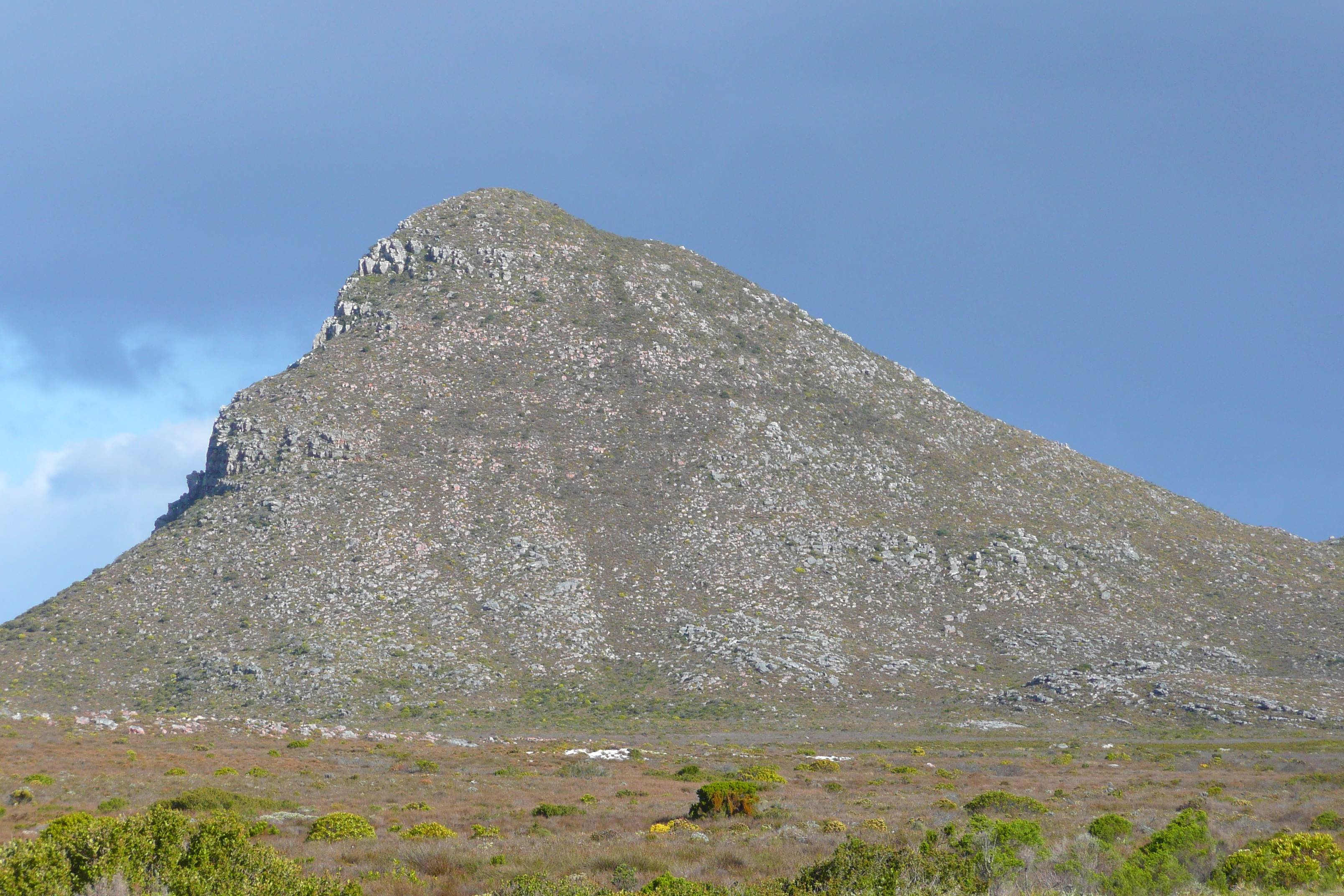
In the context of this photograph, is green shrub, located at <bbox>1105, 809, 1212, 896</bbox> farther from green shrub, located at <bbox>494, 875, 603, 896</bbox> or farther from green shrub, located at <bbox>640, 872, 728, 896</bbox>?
green shrub, located at <bbox>494, 875, 603, 896</bbox>

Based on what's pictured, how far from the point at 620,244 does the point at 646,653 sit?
72.2 metres

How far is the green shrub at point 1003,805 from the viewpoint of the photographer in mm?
29719

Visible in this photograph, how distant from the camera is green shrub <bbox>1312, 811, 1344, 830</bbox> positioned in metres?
25.8

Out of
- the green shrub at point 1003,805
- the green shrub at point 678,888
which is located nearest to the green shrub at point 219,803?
the green shrub at point 678,888

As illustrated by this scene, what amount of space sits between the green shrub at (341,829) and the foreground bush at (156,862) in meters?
10.8

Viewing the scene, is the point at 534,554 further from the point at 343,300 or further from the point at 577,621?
the point at 343,300

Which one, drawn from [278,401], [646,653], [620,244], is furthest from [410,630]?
[620,244]

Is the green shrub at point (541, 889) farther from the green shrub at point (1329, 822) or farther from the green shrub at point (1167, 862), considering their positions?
the green shrub at point (1329, 822)

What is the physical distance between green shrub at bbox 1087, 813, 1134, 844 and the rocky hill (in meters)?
43.6

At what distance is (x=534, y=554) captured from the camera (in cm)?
8212

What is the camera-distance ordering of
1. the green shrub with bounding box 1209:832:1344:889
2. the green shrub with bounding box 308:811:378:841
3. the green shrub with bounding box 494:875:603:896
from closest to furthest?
the green shrub with bounding box 494:875:603:896
the green shrub with bounding box 1209:832:1344:889
the green shrub with bounding box 308:811:378:841

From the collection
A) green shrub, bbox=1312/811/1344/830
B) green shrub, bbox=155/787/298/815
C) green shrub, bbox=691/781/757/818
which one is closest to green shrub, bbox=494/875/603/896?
green shrub, bbox=691/781/757/818

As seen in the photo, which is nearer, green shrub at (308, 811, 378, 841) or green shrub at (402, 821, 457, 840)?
green shrub at (308, 811, 378, 841)

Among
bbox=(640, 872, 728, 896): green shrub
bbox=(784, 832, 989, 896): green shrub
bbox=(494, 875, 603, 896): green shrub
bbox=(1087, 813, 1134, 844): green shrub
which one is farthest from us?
bbox=(1087, 813, 1134, 844): green shrub
